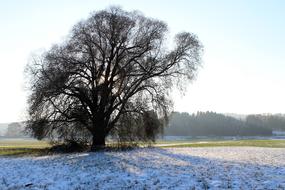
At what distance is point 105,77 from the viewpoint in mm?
31000

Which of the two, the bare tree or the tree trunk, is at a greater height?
the bare tree

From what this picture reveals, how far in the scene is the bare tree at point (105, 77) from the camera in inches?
1167

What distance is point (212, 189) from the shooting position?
1203 centimetres

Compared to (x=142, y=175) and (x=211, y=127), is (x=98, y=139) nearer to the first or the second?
(x=142, y=175)

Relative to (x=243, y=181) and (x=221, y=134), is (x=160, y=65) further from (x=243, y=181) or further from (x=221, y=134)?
(x=221, y=134)

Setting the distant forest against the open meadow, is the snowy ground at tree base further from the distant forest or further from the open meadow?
the distant forest

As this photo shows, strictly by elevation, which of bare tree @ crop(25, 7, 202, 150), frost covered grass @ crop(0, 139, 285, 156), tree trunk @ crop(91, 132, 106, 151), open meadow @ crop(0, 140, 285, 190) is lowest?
open meadow @ crop(0, 140, 285, 190)

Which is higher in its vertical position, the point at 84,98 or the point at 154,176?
the point at 84,98

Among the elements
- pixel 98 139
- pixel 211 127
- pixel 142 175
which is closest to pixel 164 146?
pixel 98 139

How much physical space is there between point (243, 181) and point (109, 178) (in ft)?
18.9

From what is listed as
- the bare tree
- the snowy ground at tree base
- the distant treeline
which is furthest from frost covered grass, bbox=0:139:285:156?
the distant treeline

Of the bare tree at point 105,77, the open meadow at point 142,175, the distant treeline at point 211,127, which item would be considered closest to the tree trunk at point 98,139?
the bare tree at point 105,77

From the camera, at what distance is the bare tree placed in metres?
29.6

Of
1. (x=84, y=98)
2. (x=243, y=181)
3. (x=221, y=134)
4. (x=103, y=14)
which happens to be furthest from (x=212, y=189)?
(x=221, y=134)
